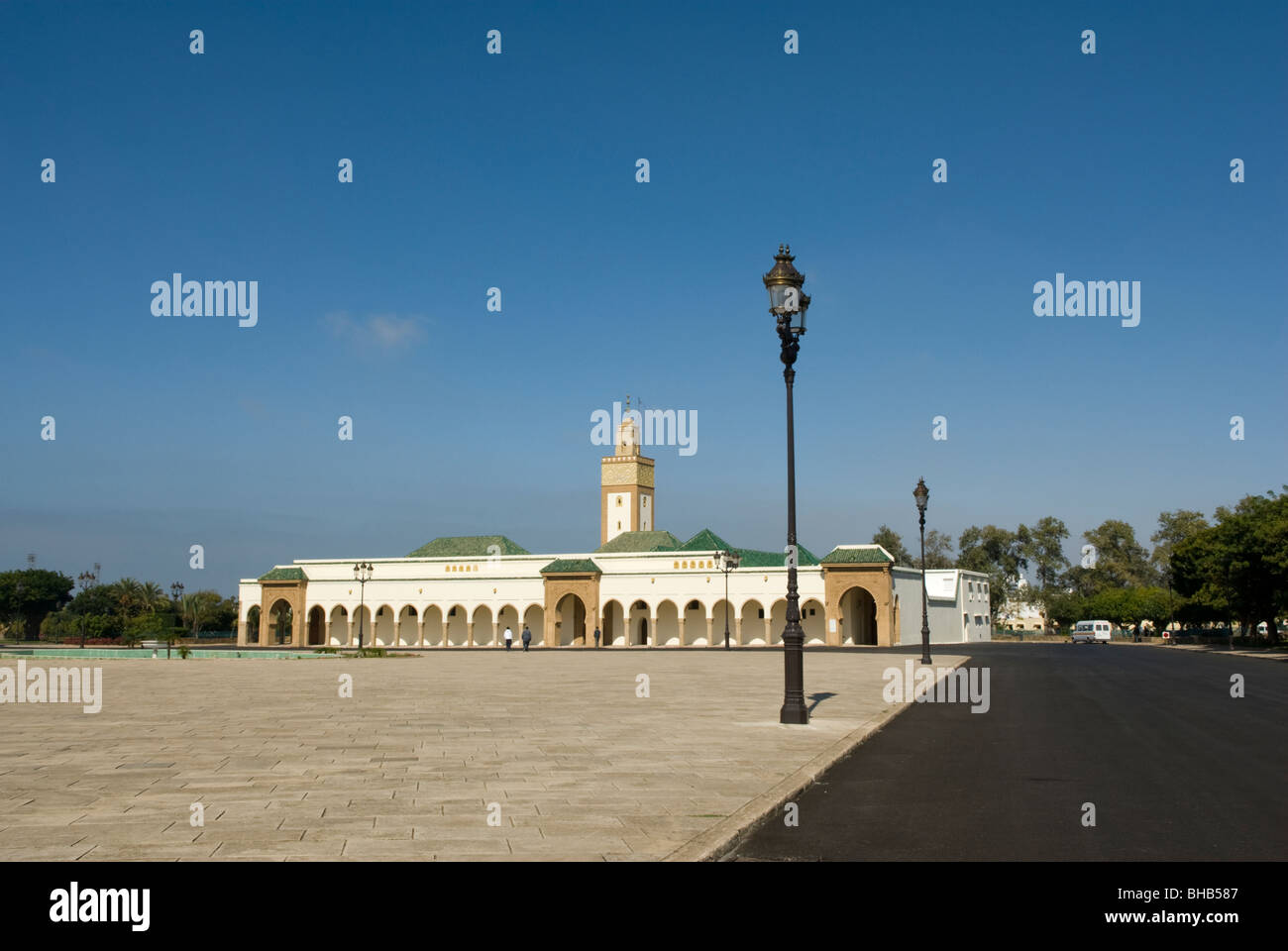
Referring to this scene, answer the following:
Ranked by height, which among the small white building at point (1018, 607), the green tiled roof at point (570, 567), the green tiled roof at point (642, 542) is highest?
the green tiled roof at point (642, 542)

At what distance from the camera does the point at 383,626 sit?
74062 millimetres

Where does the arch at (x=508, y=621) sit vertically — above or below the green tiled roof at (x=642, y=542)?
below

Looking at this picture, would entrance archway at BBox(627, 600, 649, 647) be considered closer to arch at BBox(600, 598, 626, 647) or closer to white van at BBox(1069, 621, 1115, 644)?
arch at BBox(600, 598, 626, 647)

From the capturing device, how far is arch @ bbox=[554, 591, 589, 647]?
71.1 m

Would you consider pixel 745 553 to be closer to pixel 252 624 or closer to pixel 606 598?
pixel 606 598

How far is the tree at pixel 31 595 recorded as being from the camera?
10469 cm

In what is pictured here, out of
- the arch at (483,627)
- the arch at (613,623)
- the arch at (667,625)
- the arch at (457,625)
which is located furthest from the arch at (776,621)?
the arch at (457,625)

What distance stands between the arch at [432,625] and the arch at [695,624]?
1758 cm

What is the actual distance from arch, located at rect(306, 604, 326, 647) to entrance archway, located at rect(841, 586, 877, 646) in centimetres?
3735

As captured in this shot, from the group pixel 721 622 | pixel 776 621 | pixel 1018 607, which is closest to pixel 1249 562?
pixel 776 621

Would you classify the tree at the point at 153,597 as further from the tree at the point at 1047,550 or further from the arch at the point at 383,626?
the tree at the point at 1047,550
